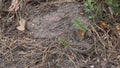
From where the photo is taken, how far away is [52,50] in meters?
2.48

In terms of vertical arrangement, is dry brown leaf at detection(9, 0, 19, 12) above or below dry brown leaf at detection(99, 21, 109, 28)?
above

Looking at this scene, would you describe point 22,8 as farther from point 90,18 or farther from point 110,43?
point 110,43

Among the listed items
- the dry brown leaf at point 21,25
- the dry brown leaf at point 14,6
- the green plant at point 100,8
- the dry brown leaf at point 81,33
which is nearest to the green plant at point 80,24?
the dry brown leaf at point 81,33

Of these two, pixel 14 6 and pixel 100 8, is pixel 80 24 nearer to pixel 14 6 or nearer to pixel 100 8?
pixel 100 8

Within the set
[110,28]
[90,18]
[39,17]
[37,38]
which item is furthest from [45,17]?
[110,28]

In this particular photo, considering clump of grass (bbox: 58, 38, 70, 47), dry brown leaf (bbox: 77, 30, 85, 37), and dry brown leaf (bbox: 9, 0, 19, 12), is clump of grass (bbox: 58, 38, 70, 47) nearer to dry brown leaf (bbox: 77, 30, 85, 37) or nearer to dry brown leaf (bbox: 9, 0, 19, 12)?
dry brown leaf (bbox: 77, 30, 85, 37)

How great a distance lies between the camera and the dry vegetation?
2.39m

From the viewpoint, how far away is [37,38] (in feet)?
8.54

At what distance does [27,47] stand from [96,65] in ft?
2.03

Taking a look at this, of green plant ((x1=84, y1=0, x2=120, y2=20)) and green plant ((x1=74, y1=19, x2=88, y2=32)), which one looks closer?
green plant ((x1=74, y1=19, x2=88, y2=32))

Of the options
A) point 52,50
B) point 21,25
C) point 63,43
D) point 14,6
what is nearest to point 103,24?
point 63,43

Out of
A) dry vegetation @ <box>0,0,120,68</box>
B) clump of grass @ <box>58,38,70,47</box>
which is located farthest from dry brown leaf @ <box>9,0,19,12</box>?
clump of grass @ <box>58,38,70,47</box>

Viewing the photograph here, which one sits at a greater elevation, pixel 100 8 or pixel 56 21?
pixel 100 8

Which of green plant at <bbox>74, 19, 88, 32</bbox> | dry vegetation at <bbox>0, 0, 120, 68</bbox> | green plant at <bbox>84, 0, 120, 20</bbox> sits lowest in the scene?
dry vegetation at <bbox>0, 0, 120, 68</bbox>
